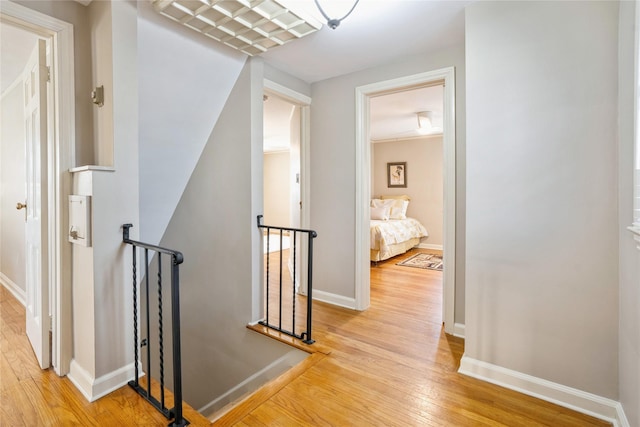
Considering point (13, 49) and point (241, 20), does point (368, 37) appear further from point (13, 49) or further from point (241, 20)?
point (13, 49)

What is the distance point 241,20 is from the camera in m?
1.87

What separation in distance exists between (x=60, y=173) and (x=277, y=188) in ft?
21.3

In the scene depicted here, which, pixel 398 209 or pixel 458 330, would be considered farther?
pixel 398 209

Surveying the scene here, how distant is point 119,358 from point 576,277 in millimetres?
2543

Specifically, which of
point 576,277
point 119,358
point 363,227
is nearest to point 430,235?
point 363,227

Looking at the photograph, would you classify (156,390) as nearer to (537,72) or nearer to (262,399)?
(262,399)

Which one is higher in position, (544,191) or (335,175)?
(335,175)

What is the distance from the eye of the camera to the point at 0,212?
3684 millimetres

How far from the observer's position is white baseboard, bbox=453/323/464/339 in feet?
7.94

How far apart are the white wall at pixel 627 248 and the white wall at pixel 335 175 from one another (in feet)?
5.01

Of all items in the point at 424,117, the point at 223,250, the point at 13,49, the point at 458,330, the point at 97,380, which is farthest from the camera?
the point at 424,117

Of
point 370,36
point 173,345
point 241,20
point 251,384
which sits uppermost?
point 370,36

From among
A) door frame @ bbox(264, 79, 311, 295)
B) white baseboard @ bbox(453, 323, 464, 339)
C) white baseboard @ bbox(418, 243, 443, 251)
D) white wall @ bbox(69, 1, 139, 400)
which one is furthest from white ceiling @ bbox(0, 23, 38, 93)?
white baseboard @ bbox(418, 243, 443, 251)

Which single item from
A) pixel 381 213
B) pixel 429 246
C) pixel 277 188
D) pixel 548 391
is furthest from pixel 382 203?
pixel 548 391
